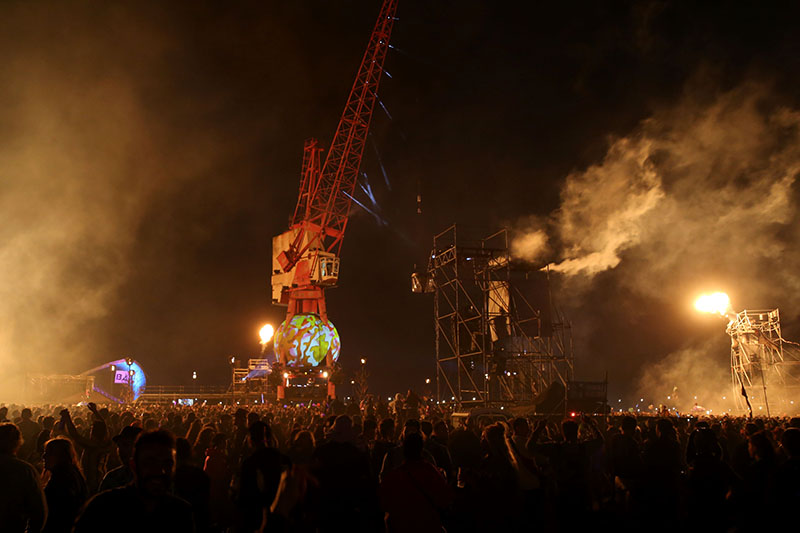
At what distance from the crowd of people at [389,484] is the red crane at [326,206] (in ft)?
147

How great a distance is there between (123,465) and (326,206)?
49.2 meters

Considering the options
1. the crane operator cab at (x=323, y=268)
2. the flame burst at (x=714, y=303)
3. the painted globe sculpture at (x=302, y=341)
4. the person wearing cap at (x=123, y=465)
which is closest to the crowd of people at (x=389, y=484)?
the person wearing cap at (x=123, y=465)

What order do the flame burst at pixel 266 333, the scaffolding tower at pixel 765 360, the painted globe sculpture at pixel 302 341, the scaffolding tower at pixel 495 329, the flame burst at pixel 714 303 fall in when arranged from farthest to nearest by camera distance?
the flame burst at pixel 266 333, the painted globe sculpture at pixel 302 341, the flame burst at pixel 714 303, the scaffolding tower at pixel 765 360, the scaffolding tower at pixel 495 329

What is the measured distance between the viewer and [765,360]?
46.9 m

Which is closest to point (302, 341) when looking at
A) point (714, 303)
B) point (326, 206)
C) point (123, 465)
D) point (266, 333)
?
point (326, 206)

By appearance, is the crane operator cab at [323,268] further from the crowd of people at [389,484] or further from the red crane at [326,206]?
the crowd of people at [389,484]

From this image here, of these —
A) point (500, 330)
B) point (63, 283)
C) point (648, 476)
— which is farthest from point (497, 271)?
point (63, 283)

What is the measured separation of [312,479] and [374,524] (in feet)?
2.61

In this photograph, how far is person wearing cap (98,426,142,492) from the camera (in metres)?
5.36

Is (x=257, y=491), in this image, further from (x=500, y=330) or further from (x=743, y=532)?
(x=500, y=330)

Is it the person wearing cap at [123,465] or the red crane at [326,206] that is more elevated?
the red crane at [326,206]

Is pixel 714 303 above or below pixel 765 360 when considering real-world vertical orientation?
above

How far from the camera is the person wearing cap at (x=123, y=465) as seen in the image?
17.6ft

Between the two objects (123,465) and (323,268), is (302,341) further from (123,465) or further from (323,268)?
(123,465)
